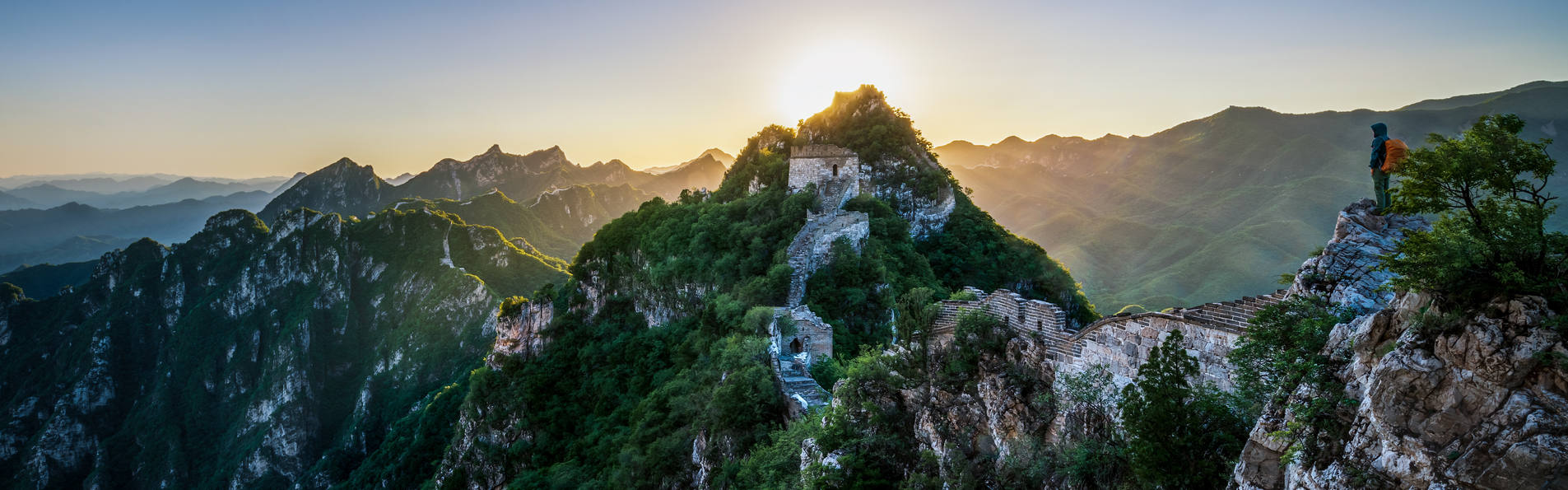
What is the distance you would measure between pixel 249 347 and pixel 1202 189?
174 meters

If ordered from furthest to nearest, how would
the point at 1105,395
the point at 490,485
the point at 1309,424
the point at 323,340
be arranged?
1. the point at 323,340
2. the point at 490,485
3. the point at 1105,395
4. the point at 1309,424

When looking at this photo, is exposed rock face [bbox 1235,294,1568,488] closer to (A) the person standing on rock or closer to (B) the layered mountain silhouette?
(A) the person standing on rock

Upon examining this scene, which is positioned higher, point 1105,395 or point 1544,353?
point 1544,353

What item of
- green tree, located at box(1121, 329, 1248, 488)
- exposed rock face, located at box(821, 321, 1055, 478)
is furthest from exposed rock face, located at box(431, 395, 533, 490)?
green tree, located at box(1121, 329, 1248, 488)

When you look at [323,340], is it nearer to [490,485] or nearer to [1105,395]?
[490,485]

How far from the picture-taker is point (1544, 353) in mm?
6398

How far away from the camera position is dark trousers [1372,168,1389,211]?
10.4 metres

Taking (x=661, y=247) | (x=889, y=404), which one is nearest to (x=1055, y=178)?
(x=661, y=247)

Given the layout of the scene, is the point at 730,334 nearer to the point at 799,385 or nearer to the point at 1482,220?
the point at 799,385

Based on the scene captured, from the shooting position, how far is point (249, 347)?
13050 cm

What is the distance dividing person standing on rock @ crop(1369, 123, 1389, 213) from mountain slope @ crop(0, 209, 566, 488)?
103 meters

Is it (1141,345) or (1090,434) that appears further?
(1090,434)

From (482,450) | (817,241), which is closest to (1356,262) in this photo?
(817,241)

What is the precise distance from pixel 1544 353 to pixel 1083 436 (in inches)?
246
